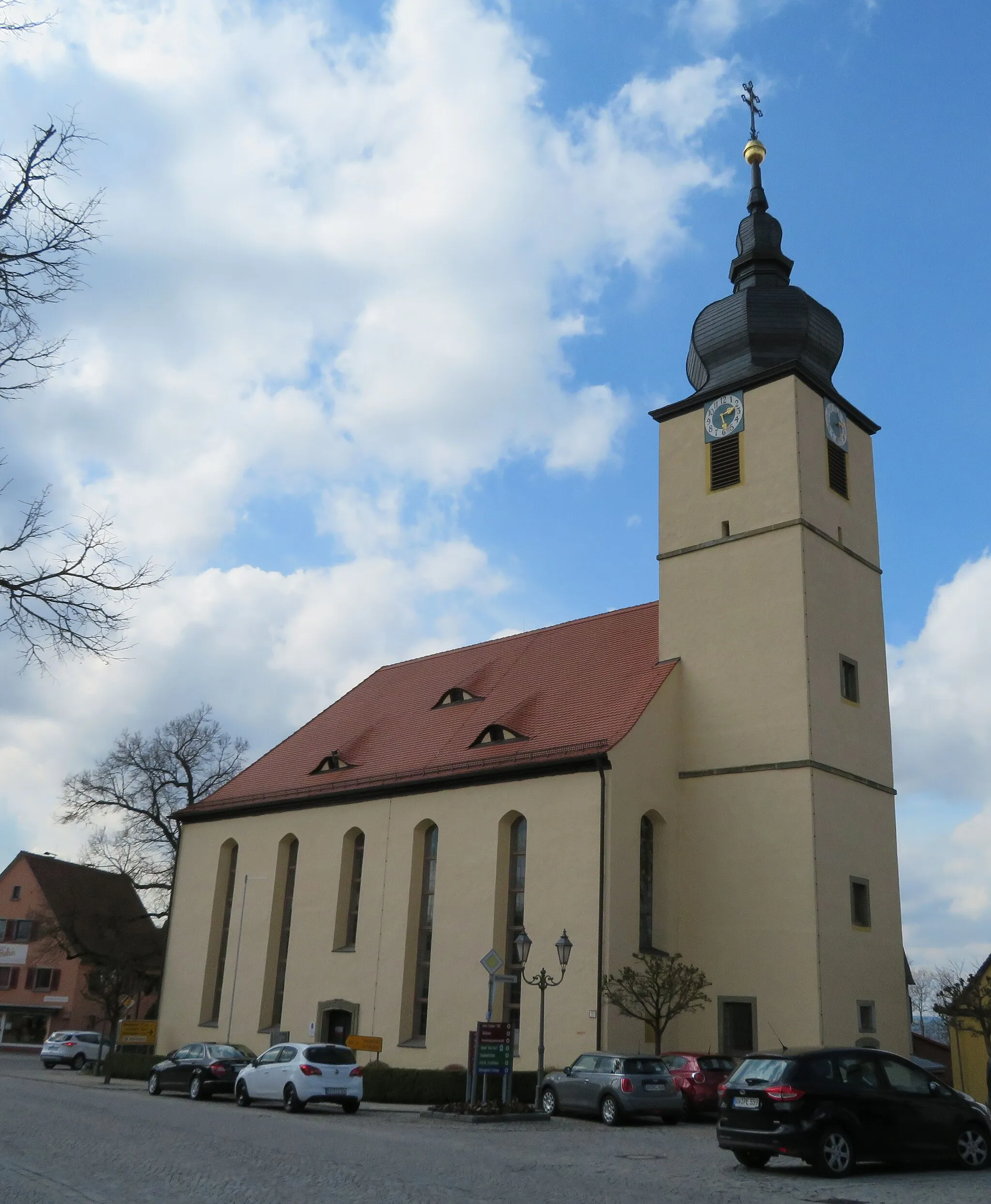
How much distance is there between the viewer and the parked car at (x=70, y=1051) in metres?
39.8

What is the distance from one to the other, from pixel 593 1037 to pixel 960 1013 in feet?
50.2

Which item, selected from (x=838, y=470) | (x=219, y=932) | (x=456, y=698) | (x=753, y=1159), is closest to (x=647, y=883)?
(x=456, y=698)

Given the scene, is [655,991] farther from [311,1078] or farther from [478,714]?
[478,714]

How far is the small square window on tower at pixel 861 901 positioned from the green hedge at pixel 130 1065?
18965 millimetres

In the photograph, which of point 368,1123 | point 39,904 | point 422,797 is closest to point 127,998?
point 39,904

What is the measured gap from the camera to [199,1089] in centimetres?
2317

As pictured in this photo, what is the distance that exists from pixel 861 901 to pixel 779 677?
5.22 m

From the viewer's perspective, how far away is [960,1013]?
108 ft

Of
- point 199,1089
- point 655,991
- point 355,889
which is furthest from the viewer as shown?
point 355,889

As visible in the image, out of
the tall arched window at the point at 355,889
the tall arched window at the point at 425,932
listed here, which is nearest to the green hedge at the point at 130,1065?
the tall arched window at the point at 355,889

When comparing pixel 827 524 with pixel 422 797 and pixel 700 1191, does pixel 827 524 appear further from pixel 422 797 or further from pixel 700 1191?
pixel 700 1191

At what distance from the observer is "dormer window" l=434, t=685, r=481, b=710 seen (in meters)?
32.9

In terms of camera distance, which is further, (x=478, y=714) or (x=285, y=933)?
(x=285, y=933)

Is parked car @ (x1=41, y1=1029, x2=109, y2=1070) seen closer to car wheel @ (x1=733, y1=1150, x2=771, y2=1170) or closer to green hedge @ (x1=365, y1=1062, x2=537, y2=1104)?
green hedge @ (x1=365, y1=1062, x2=537, y2=1104)
